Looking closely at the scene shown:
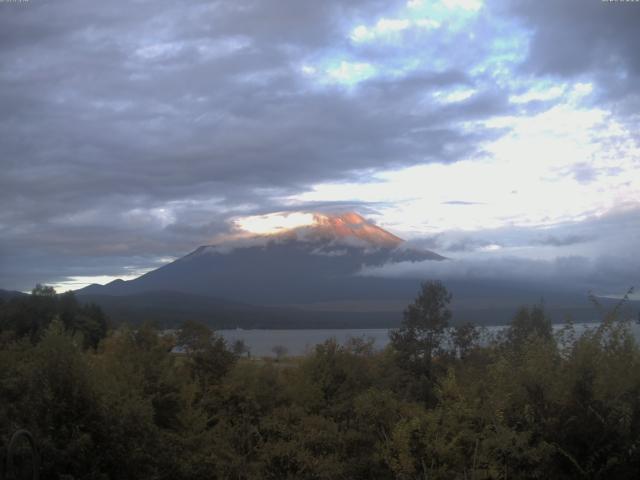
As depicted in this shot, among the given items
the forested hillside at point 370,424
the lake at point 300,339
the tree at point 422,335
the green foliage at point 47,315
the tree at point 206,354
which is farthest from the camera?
the green foliage at point 47,315

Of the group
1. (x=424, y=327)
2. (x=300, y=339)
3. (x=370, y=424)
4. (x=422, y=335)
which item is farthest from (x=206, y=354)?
(x=300, y=339)

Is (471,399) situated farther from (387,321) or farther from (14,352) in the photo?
(387,321)

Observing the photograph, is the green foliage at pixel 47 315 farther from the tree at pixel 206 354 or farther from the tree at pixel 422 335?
the tree at pixel 422 335

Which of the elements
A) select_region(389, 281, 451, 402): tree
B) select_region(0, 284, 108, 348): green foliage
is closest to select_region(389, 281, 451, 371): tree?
select_region(389, 281, 451, 402): tree

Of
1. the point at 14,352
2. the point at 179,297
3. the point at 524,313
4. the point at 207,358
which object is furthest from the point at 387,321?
the point at 14,352

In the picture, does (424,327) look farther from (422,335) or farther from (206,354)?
(206,354)

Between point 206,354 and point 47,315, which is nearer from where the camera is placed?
point 206,354

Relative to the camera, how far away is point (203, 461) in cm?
1269

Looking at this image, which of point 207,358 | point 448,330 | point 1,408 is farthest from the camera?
point 448,330

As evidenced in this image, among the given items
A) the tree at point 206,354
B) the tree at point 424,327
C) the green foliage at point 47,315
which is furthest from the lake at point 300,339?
the green foliage at point 47,315

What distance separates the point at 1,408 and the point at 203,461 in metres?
4.21

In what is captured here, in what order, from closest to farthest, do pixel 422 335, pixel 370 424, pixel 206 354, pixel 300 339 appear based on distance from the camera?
pixel 370 424 → pixel 206 354 → pixel 422 335 → pixel 300 339

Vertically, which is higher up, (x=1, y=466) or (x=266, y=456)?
(x=1, y=466)

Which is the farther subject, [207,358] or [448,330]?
[448,330]
